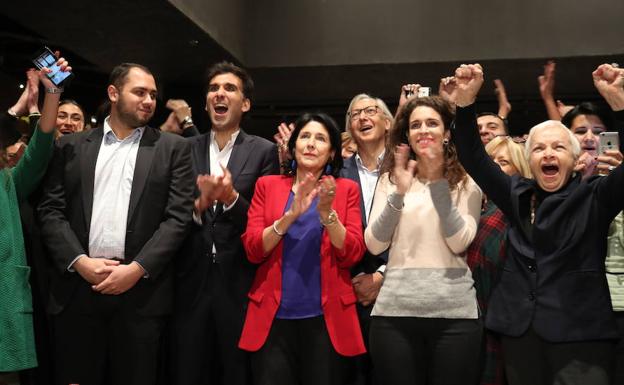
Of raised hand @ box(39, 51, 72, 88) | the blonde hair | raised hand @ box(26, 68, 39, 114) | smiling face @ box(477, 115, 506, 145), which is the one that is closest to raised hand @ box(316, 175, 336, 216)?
the blonde hair

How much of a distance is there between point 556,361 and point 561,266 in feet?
1.05

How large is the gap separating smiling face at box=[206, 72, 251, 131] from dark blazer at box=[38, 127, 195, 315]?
0.29 metres

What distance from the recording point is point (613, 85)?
230 centimetres

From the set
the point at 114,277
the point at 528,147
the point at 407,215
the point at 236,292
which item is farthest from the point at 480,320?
the point at 114,277

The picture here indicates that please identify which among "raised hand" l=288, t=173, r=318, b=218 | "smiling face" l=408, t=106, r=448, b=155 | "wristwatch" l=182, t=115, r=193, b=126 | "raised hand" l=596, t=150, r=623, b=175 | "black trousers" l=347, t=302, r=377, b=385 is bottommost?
A: "black trousers" l=347, t=302, r=377, b=385

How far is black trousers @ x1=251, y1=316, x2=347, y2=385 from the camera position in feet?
8.23

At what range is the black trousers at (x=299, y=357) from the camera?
251 centimetres

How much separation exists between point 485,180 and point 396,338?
0.68 m

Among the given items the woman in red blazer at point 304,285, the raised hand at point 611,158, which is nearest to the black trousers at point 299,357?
the woman in red blazer at point 304,285

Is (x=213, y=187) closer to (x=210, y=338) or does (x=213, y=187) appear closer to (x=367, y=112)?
(x=210, y=338)

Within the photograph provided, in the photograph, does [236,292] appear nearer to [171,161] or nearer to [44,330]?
[171,161]

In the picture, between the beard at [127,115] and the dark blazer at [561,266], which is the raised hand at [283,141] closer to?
the beard at [127,115]

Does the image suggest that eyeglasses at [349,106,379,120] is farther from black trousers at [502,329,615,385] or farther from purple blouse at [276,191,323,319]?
black trousers at [502,329,615,385]

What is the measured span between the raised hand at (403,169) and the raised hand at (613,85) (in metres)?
0.71
